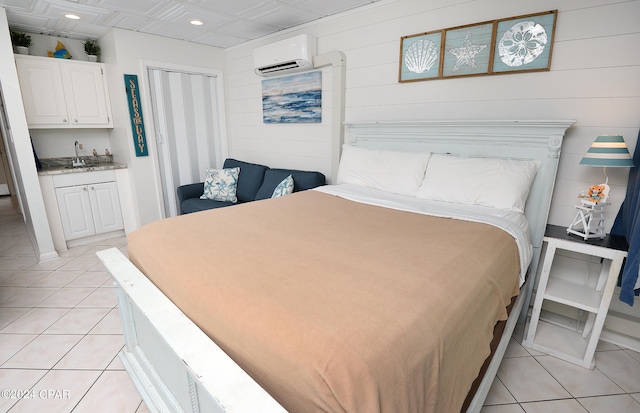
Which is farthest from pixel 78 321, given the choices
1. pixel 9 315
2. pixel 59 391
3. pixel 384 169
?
pixel 384 169

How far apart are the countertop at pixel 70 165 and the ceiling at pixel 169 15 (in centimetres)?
147

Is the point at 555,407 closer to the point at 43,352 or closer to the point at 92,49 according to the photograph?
the point at 43,352

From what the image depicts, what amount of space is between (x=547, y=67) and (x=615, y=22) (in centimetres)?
36

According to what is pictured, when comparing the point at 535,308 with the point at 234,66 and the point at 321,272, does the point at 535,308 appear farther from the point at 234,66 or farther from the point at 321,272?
the point at 234,66

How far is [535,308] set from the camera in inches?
77.0

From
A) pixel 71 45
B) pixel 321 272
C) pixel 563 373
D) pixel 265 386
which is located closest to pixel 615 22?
pixel 563 373

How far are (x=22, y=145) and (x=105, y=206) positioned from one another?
1.03m

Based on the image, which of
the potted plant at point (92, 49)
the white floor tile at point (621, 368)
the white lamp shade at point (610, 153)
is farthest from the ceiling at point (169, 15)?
the white floor tile at point (621, 368)

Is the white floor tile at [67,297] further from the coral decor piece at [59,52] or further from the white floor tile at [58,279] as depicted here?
the coral decor piece at [59,52]

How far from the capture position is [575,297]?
6.08 feet

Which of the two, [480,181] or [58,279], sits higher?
[480,181]

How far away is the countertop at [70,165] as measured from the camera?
11.0ft

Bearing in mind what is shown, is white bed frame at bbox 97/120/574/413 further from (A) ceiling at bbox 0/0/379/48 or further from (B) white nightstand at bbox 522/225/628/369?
(A) ceiling at bbox 0/0/379/48

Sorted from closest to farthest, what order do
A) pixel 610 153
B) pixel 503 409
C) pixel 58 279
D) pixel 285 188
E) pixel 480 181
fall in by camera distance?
pixel 503 409, pixel 610 153, pixel 480 181, pixel 58 279, pixel 285 188
